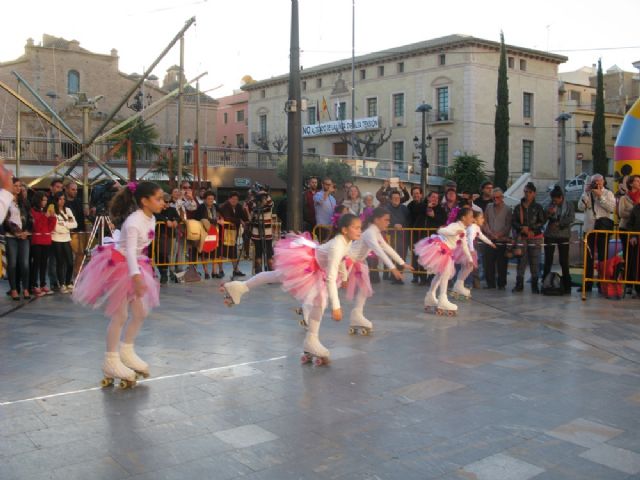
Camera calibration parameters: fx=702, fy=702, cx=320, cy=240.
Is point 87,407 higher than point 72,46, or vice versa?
point 72,46

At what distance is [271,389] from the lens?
6012 millimetres

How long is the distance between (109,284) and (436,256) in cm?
546

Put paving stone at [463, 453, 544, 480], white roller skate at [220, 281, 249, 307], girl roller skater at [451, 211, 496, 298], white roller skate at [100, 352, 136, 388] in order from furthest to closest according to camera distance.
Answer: girl roller skater at [451, 211, 496, 298], white roller skate at [220, 281, 249, 307], white roller skate at [100, 352, 136, 388], paving stone at [463, 453, 544, 480]

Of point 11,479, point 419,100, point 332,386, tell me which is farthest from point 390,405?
point 419,100

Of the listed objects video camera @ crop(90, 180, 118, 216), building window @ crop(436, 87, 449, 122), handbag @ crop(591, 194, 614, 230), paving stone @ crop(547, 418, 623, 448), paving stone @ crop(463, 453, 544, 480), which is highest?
building window @ crop(436, 87, 449, 122)

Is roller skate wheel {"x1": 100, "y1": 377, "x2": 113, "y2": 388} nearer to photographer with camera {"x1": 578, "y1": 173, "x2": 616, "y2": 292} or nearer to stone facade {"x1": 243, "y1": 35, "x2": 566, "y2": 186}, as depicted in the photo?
photographer with camera {"x1": 578, "y1": 173, "x2": 616, "y2": 292}

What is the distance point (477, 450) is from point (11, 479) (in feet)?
9.42

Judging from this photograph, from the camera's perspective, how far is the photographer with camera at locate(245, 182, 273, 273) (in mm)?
14078

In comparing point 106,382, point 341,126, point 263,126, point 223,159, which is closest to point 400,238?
point 106,382

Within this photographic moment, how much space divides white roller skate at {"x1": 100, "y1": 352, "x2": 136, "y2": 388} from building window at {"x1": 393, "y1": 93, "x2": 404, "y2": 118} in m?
Answer: 54.7

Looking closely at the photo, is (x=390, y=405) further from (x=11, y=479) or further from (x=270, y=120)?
(x=270, y=120)

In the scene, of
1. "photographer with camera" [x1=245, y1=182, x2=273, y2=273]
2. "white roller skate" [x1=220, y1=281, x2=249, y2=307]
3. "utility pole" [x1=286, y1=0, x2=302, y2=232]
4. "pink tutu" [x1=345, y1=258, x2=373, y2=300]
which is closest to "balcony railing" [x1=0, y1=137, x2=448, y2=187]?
"photographer with camera" [x1=245, y1=182, x2=273, y2=273]

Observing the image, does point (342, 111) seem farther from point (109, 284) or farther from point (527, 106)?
point (109, 284)

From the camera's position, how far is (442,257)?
10.2 metres
